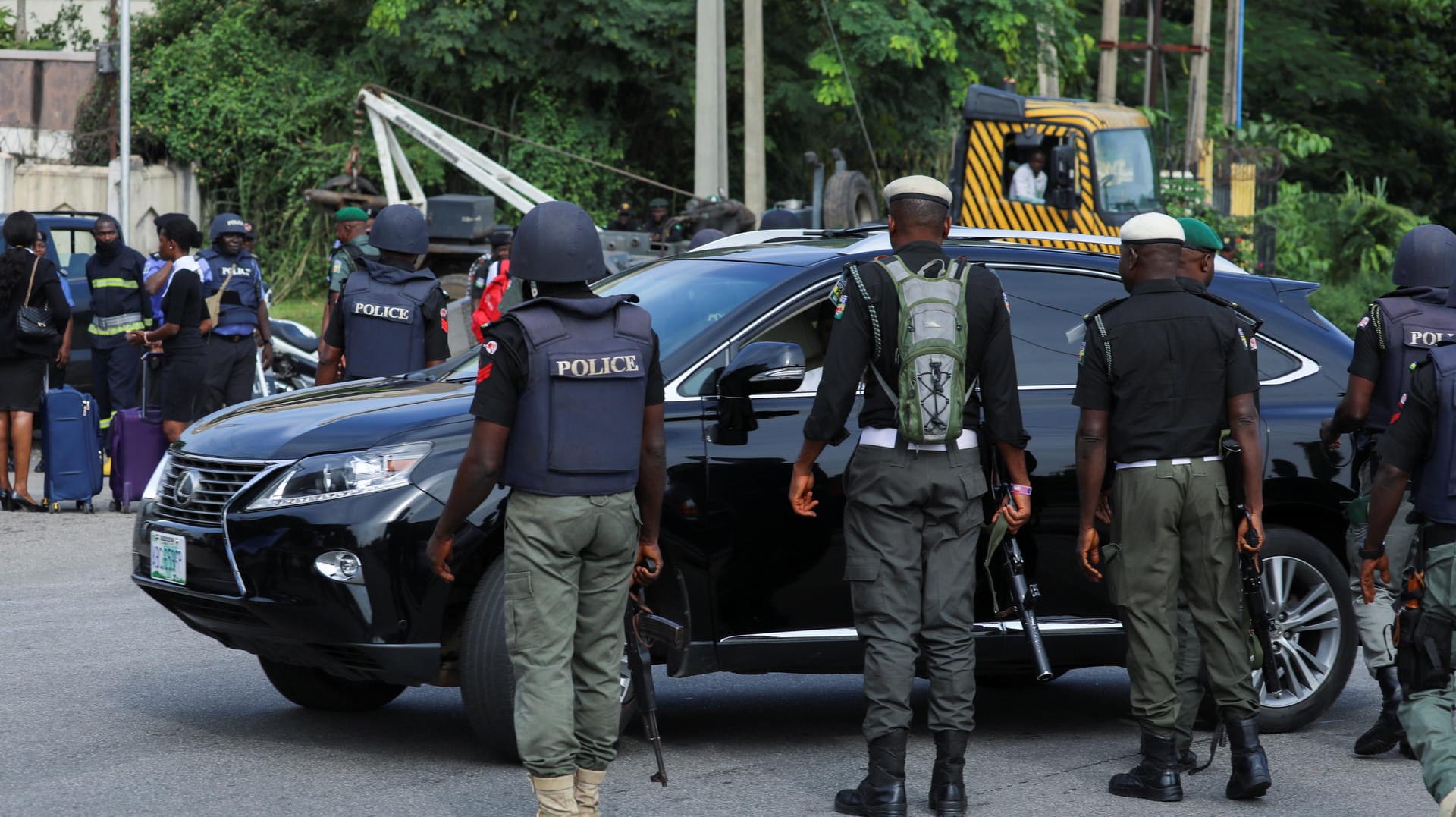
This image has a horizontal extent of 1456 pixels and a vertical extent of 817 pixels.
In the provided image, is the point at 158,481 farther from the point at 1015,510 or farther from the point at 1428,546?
the point at 1428,546

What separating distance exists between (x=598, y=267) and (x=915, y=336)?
1.01 metres

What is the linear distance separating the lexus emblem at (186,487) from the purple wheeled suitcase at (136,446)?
5.90 m

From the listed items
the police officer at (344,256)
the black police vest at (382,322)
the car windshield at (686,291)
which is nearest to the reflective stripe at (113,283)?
the police officer at (344,256)

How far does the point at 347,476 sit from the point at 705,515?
3.72 ft

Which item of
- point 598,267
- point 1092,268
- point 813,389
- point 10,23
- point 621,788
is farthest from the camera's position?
point 10,23

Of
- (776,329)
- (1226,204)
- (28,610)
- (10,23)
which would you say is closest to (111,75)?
(10,23)

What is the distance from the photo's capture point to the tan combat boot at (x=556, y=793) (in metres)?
4.53

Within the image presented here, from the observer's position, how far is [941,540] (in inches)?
206

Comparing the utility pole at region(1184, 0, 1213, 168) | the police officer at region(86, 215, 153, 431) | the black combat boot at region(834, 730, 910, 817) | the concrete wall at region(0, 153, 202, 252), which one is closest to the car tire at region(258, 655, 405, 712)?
the black combat boot at region(834, 730, 910, 817)

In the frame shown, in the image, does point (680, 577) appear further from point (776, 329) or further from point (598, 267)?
point (598, 267)

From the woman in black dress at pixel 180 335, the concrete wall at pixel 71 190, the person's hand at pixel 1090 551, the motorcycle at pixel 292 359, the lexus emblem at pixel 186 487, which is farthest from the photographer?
the concrete wall at pixel 71 190

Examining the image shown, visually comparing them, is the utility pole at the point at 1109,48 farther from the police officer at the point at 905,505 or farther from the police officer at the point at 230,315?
the police officer at the point at 905,505

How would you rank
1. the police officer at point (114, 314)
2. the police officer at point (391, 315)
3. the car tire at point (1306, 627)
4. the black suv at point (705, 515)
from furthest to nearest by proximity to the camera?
the police officer at point (114, 314) → the police officer at point (391, 315) → the car tire at point (1306, 627) → the black suv at point (705, 515)

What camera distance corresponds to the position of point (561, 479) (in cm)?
454
